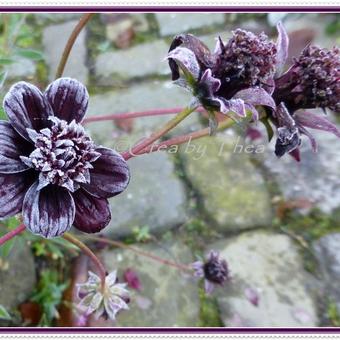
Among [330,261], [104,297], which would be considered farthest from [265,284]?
[104,297]

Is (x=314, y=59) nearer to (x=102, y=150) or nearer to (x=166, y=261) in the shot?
(x=102, y=150)

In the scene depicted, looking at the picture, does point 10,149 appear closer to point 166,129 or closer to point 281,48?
point 166,129

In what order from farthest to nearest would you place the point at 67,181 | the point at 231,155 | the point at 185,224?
1. the point at 231,155
2. the point at 185,224
3. the point at 67,181

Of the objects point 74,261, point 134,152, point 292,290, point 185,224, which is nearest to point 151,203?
point 185,224

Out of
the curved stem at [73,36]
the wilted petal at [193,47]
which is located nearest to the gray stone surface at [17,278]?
the curved stem at [73,36]

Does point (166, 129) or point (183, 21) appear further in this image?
point (183, 21)
